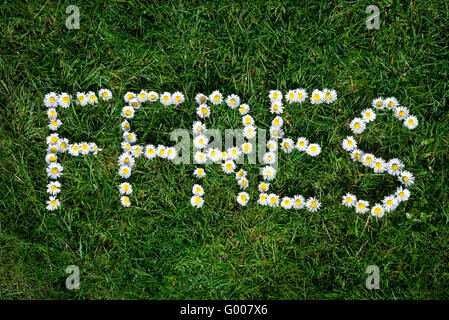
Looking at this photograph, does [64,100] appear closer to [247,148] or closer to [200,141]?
[200,141]

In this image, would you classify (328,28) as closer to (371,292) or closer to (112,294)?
(371,292)

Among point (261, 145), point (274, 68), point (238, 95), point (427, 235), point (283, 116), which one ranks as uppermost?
point (274, 68)

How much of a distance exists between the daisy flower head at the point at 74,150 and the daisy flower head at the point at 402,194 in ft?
6.00

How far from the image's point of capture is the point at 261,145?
2.00 m

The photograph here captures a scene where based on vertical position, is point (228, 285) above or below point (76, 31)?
below

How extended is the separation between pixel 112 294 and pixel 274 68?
1595 millimetres

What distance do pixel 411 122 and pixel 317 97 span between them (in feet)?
1.80

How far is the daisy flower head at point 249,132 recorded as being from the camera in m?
1.99

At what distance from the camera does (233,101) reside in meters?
2.00

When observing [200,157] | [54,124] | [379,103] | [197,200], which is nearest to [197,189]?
[197,200]

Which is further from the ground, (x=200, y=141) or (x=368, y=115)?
(x=368, y=115)

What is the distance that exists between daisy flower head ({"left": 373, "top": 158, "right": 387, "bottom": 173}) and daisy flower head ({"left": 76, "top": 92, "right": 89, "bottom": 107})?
170 centimetres

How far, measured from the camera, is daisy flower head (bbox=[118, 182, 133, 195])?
6.52 feet
